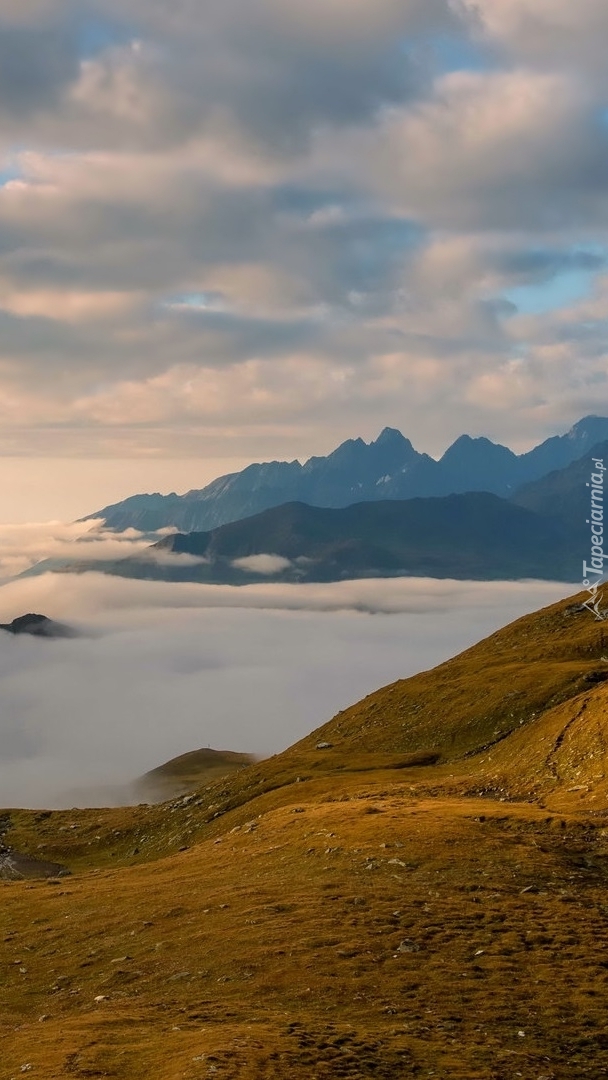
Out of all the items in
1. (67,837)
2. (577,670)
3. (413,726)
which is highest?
(577,670)

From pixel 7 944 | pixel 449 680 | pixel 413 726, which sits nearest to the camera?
pixel 7 944

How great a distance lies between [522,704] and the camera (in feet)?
328

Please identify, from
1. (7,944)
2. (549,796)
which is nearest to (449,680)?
(549,796)

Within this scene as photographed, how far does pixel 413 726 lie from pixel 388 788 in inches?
1350

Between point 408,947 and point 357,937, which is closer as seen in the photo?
point 408,947

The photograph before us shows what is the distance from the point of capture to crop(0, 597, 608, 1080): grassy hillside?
92.0ft

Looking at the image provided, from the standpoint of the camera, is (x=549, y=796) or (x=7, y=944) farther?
(x=549, y=796)

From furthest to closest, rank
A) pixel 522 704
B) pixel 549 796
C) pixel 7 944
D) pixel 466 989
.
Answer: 1. pixel 522 704
2. pixel 549 796
3. pixel 7 944
4. pixel 466 989

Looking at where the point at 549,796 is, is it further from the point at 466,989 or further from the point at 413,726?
the point at 413,726

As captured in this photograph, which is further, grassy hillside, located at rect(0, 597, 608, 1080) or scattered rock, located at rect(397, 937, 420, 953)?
scattered rock, located at rect(397, 937, 420, 953)

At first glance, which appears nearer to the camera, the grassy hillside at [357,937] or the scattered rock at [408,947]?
the grassy hillside at [357,937]

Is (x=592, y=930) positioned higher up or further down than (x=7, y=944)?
higher up

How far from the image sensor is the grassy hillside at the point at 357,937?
28047 mm

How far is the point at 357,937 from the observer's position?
39250mm
